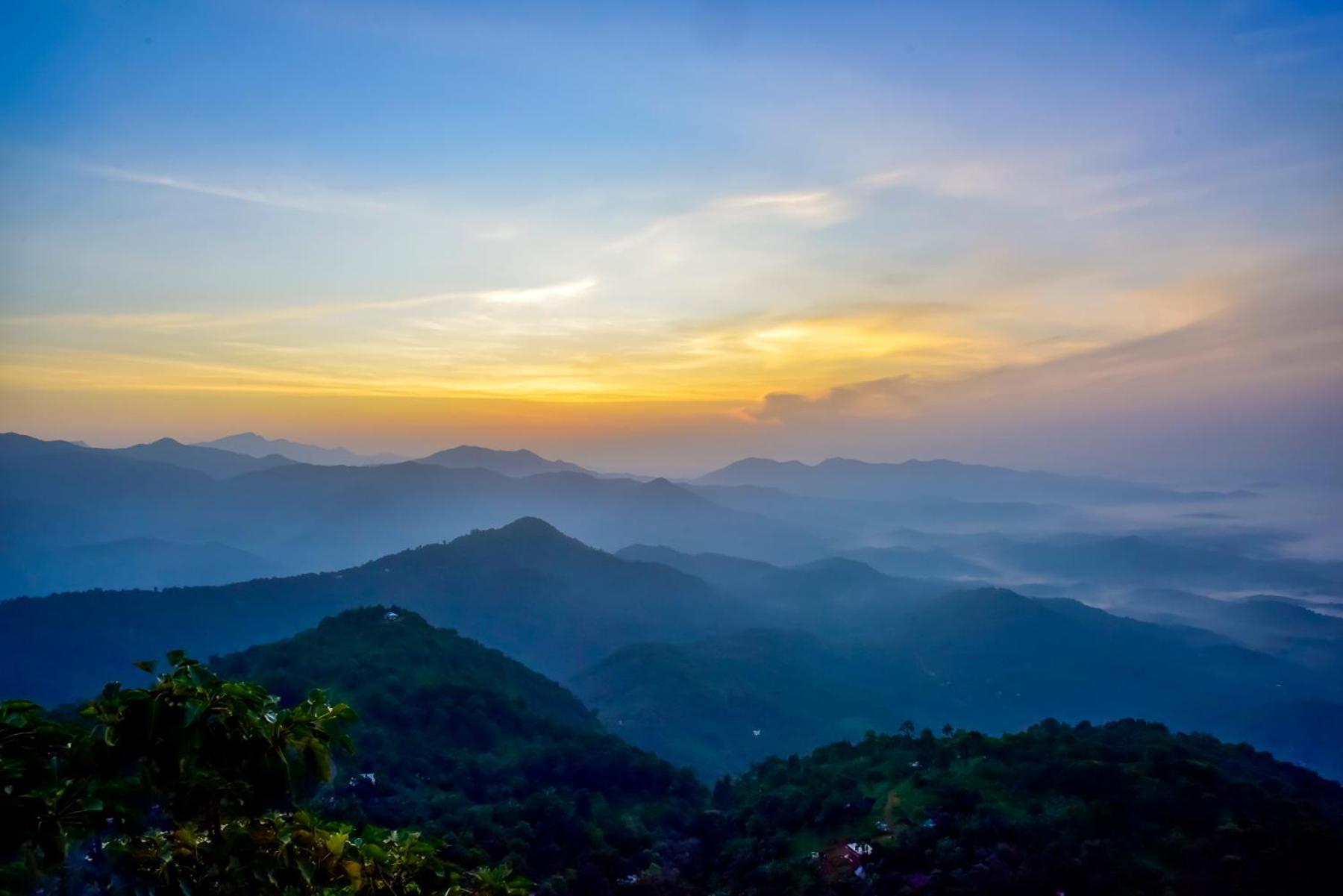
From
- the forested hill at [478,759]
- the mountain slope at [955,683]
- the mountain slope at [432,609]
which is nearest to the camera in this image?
the forested hill at [478,759]

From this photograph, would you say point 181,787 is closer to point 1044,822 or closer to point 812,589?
point 1044,822

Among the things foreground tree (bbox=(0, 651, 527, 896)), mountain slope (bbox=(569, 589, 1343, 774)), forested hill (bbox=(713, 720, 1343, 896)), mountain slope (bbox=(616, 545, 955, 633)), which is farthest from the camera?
mountain slope (bbox=(616, 545, 955, 633))

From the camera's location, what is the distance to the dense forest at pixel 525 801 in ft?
12.8

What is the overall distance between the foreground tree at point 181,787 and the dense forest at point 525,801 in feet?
0.04

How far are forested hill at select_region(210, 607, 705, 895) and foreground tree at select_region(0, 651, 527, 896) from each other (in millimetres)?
15887

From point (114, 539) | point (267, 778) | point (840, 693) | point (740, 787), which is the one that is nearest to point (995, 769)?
point (740, 787)

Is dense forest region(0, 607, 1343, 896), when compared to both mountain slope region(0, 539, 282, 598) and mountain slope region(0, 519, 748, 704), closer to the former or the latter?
mountain slope region(0, 519, 748, 704)

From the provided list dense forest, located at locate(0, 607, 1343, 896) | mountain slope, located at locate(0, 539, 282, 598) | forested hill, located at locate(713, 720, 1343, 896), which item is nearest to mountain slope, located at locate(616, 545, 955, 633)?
dense forest, located at locate(0, 607, 1343, 896)

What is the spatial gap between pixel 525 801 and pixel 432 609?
72113 mm

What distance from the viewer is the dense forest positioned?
3.89 meters

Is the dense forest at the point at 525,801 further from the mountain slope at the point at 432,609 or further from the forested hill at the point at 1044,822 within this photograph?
the mountain slope at the point at 432,609

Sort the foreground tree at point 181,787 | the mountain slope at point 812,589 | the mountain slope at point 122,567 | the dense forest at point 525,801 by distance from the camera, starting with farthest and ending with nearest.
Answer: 1. the mountain slope at point 122,567
2. the mountain slope at point 812,589
3. the dense forest at point 525,801
4. the foreground tree at point 181,787

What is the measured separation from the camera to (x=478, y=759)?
118 feet

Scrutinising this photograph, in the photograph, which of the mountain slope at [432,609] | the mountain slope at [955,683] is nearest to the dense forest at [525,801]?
the mountain slope at [955,683]
